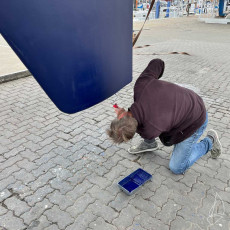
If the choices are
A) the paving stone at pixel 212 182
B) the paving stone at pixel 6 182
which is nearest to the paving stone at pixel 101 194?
the paving stone at pixel 6 182

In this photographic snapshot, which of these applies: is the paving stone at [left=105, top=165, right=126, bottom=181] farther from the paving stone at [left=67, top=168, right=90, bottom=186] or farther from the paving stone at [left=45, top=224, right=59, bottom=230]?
the paving stone at [left=45, top=224, right=59, bottom=230]

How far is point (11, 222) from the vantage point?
183 centimetres

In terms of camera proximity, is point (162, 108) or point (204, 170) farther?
point (204, 170)

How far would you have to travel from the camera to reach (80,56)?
1.50 metres

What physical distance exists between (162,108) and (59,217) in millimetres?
1193

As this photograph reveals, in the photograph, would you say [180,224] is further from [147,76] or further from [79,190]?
[147,76]

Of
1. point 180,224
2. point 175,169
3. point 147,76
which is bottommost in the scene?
point 180,224

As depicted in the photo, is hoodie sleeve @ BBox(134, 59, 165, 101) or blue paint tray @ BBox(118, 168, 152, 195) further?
blue paint tray @ BBox(118, 168, 152, 195)

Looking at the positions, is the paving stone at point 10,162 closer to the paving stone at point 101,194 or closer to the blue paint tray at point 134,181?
the paving stone at point 101,194

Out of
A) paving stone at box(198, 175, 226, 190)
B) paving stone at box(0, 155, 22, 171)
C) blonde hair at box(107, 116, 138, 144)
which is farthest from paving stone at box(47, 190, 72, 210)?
paving stone at box(198, 175, 226, 190)

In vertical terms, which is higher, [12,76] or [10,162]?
[12,76]

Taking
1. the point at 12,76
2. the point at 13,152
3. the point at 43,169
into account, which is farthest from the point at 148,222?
the point at 12,76

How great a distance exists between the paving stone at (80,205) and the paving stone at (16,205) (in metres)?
0.37

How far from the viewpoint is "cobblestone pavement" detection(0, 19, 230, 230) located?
72.5 inches
